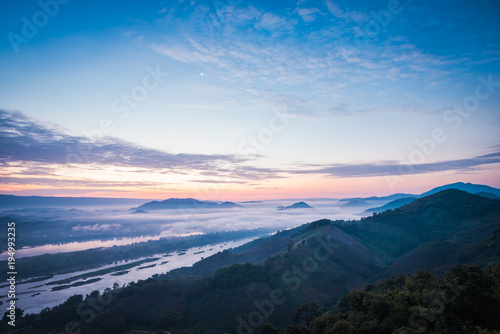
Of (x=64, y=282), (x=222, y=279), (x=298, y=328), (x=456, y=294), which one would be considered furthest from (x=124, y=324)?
(x=64, y=282)

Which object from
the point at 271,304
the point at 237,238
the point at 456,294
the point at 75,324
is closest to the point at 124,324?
the point at 75,324

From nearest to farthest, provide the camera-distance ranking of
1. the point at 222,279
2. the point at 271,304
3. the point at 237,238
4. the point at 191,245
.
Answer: the point at 271,304 < the point at 222,279 < the point at 191,245 < the point at 237,238

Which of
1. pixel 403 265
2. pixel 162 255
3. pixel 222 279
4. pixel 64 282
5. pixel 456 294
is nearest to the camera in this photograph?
pixel 456 294

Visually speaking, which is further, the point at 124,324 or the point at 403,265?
the point at 403,265

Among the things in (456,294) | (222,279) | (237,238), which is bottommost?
(237,238)

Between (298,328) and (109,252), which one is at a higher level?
(298,328)

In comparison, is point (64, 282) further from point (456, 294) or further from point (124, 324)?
point (456, 294)
